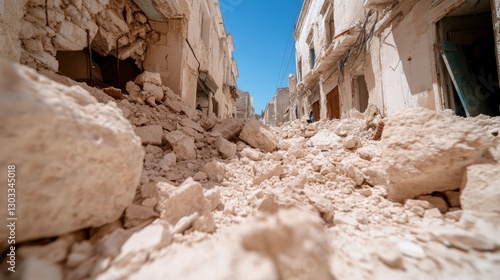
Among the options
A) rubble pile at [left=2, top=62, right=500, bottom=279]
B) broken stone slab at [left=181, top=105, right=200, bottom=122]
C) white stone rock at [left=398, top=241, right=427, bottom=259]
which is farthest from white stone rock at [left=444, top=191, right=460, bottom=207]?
broken stone slab at [left=181, top=105, right=200, bottom=122]

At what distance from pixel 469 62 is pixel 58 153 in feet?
21.8

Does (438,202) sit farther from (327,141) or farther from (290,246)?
(327,141)

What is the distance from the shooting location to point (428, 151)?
1.44 m

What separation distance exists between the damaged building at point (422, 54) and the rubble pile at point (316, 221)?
168 centimetres

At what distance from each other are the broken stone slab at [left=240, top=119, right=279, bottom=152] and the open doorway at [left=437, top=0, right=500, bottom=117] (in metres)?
3.74

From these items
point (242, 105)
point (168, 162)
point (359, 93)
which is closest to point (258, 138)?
point (168, 162)

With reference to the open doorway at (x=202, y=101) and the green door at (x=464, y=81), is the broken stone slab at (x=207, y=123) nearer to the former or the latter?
the open doorway at (x=202, y=101)

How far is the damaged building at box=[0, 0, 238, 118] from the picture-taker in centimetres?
227

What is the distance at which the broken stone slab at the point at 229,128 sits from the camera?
3.74m

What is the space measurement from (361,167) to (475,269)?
4.75 feet

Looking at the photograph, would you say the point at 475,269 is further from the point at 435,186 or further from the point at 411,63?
the point at 411,63

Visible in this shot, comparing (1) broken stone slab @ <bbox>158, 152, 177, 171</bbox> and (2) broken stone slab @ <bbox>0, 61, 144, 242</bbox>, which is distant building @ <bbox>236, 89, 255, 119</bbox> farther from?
(2) broken stone slab @ <bbox>0, 61, 144, 242</bbox>

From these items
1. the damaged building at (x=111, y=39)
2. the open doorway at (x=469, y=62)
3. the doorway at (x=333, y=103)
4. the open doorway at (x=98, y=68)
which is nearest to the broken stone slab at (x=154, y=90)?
the damaged building at (x=111, y=39)

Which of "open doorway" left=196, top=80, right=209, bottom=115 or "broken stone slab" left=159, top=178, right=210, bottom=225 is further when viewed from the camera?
"open doorway" left=196, top=80, right=209, bottom=115
